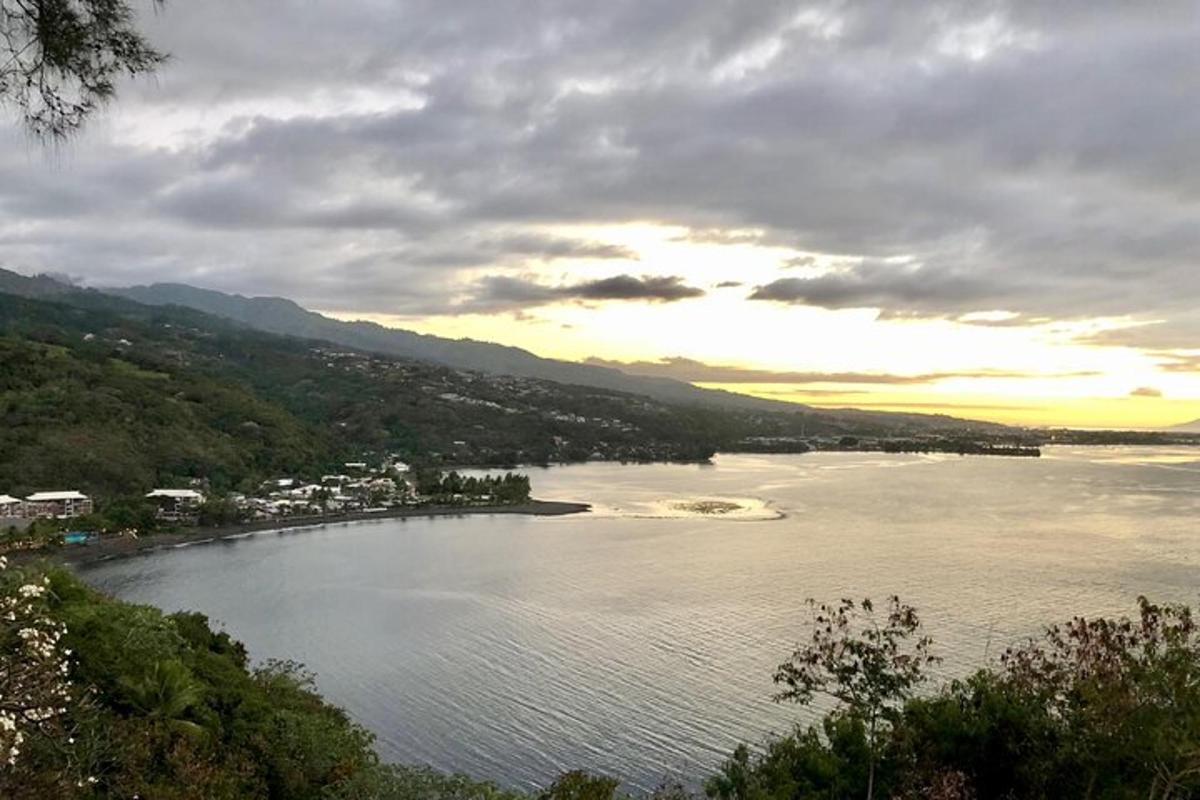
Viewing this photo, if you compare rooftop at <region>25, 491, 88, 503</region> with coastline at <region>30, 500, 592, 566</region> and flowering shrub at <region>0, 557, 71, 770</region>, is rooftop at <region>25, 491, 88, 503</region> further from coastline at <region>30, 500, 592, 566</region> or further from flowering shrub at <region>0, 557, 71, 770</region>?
flowering shrub at <region>0, 557, 71, 770</region>

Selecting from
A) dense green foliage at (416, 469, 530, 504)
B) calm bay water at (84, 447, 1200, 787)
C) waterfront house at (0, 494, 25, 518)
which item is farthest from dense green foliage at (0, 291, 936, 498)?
calm bay water at (84, 447, 1200, 787)

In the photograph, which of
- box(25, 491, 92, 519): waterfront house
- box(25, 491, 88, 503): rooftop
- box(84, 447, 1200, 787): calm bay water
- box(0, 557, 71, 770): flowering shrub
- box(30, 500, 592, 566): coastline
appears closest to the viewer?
box(0, 557, 71, 770): flowering shrub

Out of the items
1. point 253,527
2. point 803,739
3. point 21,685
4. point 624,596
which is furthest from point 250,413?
point 21,685

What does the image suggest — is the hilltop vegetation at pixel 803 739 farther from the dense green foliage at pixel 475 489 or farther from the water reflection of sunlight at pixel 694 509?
the dense green foliage at pixel 475 489

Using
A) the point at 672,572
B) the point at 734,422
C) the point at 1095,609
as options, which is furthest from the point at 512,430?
the point at 1095,609

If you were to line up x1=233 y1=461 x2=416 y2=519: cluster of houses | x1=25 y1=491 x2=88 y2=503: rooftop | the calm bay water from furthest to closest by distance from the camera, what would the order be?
x1=233 y1=461 x2=416 y2=519: cluster of houses
x1=25 y1=491 x2=88 y2=503: rooftop
the calm bay water

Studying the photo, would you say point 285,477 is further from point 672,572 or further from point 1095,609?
point 1095,609

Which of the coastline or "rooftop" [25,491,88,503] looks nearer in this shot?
the coastline
